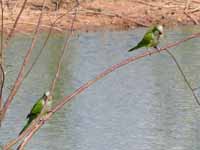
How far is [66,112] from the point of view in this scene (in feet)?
26.1

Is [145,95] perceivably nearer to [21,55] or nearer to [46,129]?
[46,129]

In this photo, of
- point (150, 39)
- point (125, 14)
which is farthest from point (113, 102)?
point (125, 14)

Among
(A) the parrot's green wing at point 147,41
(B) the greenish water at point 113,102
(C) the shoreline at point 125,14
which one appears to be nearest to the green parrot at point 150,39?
(A) the parrot's green wing at point 147,41

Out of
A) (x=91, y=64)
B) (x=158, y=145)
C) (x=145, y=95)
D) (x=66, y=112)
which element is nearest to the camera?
(x=158, y=145)

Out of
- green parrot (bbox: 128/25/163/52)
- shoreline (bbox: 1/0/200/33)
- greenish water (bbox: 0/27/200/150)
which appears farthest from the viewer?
shoreline (bbox: 1/0/200/33)

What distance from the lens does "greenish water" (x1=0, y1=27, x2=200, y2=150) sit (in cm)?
699

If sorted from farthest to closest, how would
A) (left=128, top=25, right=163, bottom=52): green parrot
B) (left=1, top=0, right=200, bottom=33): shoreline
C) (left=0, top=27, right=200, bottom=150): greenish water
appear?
(left=1, top=0, right=200, bottom=33): shoreline, (left=0, top=27, right=200, bottom=150): greenish water, (left=128, top=25, right=163, bottom=52): green parrot

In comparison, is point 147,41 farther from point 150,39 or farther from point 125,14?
point 125,14

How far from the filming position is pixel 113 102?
8383mm

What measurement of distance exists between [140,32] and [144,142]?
18.9 feet

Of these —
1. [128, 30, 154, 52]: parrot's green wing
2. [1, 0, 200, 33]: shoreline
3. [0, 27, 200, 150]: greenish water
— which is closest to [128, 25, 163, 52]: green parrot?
[128, 30, 154, 52]: parrot's green wing

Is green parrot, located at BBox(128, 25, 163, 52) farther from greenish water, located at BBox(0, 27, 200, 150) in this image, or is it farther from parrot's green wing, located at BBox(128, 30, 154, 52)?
greenish water, located at BBox(0, 27, 200, 150)

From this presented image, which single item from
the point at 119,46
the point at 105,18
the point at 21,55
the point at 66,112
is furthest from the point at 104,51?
the point at 66,112

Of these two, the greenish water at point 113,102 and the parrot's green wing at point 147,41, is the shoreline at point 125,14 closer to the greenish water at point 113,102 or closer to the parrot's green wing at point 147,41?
the greenish water at point 113,102
